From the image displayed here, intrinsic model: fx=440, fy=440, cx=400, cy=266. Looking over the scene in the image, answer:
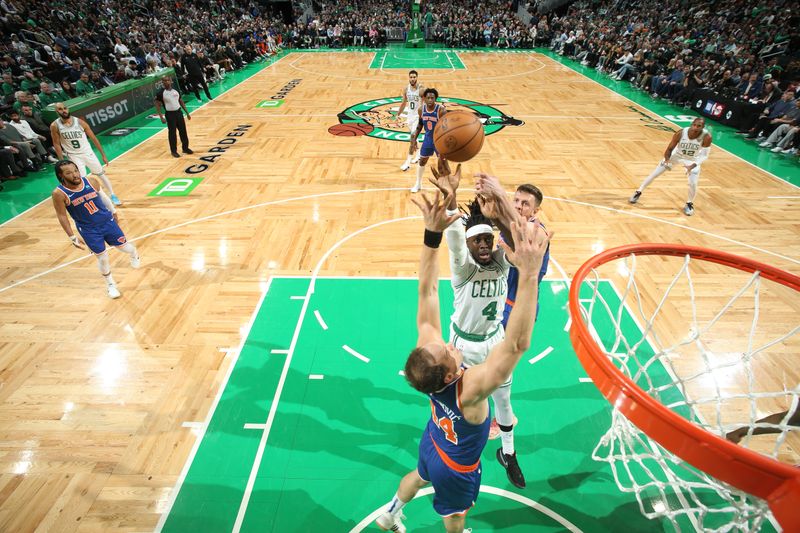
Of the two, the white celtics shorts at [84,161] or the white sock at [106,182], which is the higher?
the white celtics shorts at [84,161]

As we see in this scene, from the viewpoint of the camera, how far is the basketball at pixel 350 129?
1204 cm

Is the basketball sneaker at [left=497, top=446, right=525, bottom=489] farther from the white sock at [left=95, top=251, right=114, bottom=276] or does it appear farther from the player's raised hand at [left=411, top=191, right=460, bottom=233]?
the white sock at [left=95, top=251, right=114, bottom=276]

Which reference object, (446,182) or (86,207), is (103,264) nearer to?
(86,207)

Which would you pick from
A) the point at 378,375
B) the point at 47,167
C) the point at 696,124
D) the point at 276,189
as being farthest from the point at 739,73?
the point at 47,167

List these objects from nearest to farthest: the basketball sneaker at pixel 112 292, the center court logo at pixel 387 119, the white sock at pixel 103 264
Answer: the white sock at pixel 103 264, the basketball sneaker at pixel 112 292, the center court logo at pixel 387 119

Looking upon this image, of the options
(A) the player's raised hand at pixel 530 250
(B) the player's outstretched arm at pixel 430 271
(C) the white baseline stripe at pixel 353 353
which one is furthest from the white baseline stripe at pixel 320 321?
(A) the player's raised hand at pixel 530 250

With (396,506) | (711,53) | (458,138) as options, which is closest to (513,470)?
(396,506)

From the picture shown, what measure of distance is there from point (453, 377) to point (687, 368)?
3780 millimetres

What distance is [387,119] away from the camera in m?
13.3

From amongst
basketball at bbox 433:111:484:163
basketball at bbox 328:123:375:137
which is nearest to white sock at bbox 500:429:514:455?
basketball at bbox 433:111:484:163

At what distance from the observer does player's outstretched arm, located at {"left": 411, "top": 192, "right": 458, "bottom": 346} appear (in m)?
2.34

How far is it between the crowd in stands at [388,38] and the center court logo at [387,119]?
5759 mm

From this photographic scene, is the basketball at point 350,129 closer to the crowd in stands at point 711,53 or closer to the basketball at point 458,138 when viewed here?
the basketball at point 458,138

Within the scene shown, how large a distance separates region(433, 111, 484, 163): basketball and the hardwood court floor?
8.26ft
